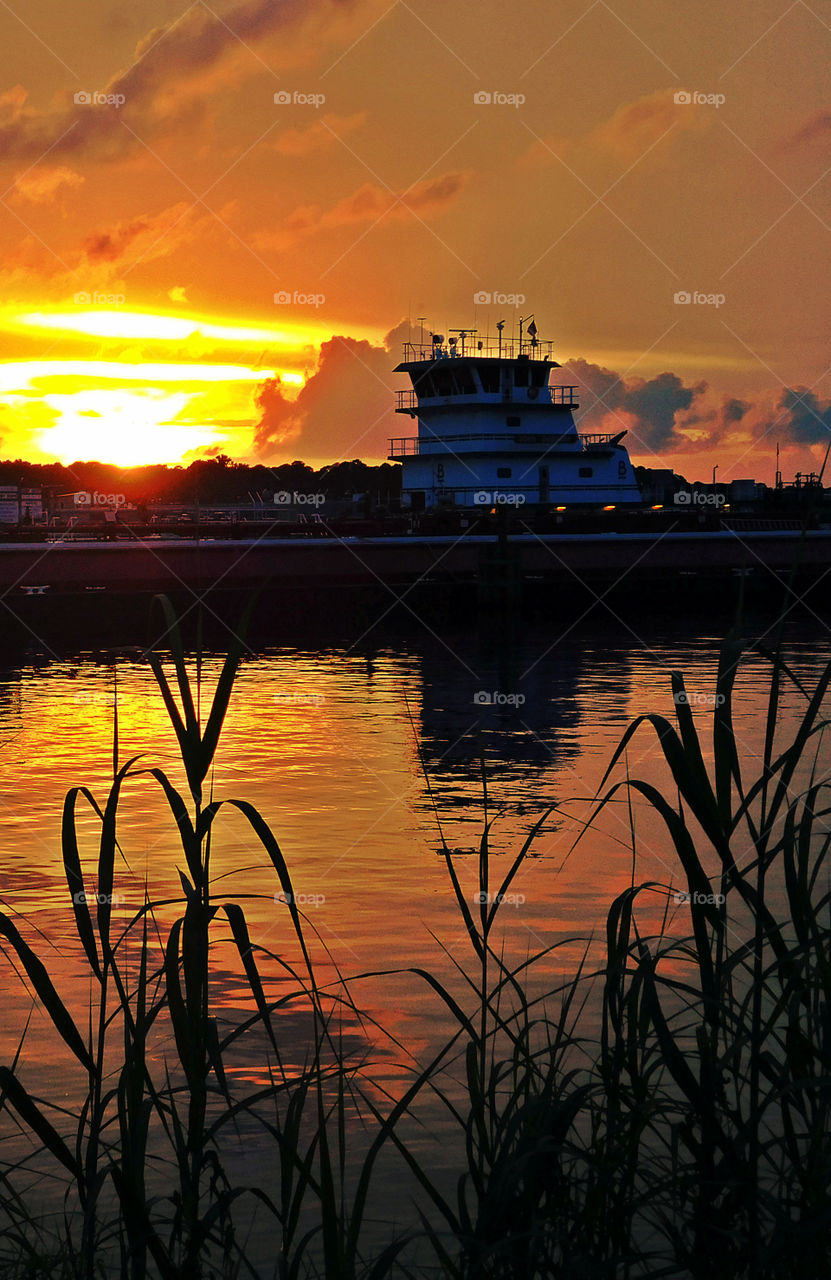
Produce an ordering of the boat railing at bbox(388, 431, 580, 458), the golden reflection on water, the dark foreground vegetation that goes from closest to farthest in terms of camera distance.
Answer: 1. the dark foreground vegetation
2. the golden reflection on water
3. the boat railing at bbox(388, 431, 580, 458)

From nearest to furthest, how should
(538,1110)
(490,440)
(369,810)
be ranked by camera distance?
(538,1110)
(369,810)
(490,440)

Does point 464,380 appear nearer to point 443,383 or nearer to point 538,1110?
point 443,383

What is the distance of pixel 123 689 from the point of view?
88.5 ft

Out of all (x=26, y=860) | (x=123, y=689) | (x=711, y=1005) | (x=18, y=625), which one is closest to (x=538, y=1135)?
(x=711, y=1005)

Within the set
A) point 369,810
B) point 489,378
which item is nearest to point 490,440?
point 489,378

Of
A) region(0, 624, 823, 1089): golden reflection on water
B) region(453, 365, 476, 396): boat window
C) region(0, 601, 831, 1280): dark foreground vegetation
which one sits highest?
region(453, 365, 476, 396): boat window

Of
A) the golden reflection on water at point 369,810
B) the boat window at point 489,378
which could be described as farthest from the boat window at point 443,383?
the golden reflection on water at point 369,810

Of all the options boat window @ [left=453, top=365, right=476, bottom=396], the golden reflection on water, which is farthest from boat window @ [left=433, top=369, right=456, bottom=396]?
the golden reflection on water

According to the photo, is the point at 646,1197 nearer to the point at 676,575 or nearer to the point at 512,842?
the point at 512,842

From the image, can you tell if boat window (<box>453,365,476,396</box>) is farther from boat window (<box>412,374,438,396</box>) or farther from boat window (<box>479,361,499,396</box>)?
boat window (<box>412,374,438,396</box>)

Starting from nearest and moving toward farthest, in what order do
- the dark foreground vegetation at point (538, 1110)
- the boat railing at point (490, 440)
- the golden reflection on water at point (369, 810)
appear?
the dark foreground vegetation at point (538, 1110), the golden reflection on water at point (369, 810), the boat railing at point (490, 440)

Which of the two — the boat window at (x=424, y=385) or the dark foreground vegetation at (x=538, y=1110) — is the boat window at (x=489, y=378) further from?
the dark foreground vegetation at (x=538, y=1110)

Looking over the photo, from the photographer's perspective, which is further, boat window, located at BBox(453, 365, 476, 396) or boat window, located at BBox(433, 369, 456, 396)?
boat window, located at BBox(433, 369, 456, 396)

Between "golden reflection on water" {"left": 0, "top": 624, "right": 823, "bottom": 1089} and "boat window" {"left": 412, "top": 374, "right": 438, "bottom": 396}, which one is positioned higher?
"boat window" {"left": 412, "top": 374, "right": 438, "bottom": 396}
